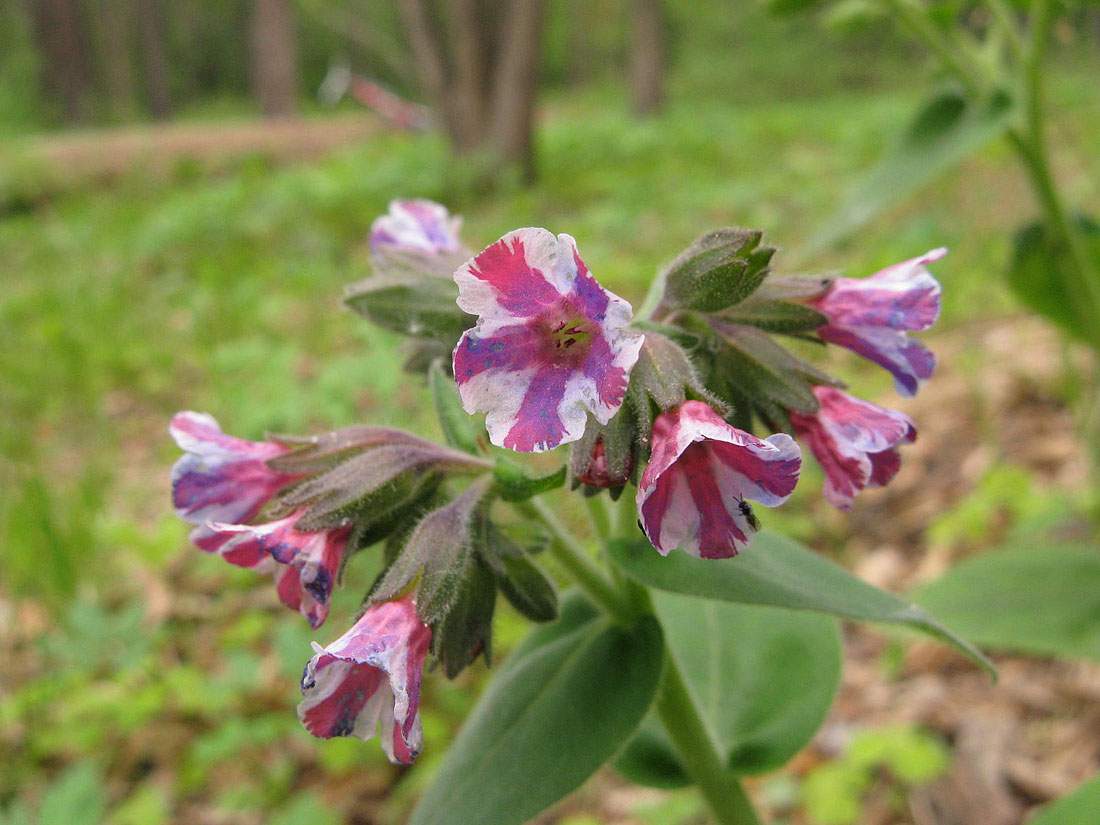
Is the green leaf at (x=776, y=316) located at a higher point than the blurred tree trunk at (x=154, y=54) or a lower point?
higher

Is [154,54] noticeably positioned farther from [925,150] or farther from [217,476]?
Result: [217,476]

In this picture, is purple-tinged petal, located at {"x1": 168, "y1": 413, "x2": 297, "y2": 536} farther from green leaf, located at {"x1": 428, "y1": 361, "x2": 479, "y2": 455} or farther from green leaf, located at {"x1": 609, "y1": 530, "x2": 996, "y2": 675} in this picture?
green leaf, located at {"x1": 609, "y1": 530, "x2": 996, "y2": 675}

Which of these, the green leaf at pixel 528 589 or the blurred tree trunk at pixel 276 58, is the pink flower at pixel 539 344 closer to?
the green leaf at pixel 528 589

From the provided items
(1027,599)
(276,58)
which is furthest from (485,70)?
(276,58)

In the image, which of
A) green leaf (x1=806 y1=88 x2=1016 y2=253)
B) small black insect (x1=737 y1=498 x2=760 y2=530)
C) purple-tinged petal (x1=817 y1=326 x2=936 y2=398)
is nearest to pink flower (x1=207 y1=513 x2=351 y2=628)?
small black insect (x1=737 y1=498 x2=760 y2=530)

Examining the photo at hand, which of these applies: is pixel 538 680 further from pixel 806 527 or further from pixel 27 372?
pixel 27 372

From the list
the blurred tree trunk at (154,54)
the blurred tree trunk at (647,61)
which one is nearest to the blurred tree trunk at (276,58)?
the blurred tree trunk at (647,61)
